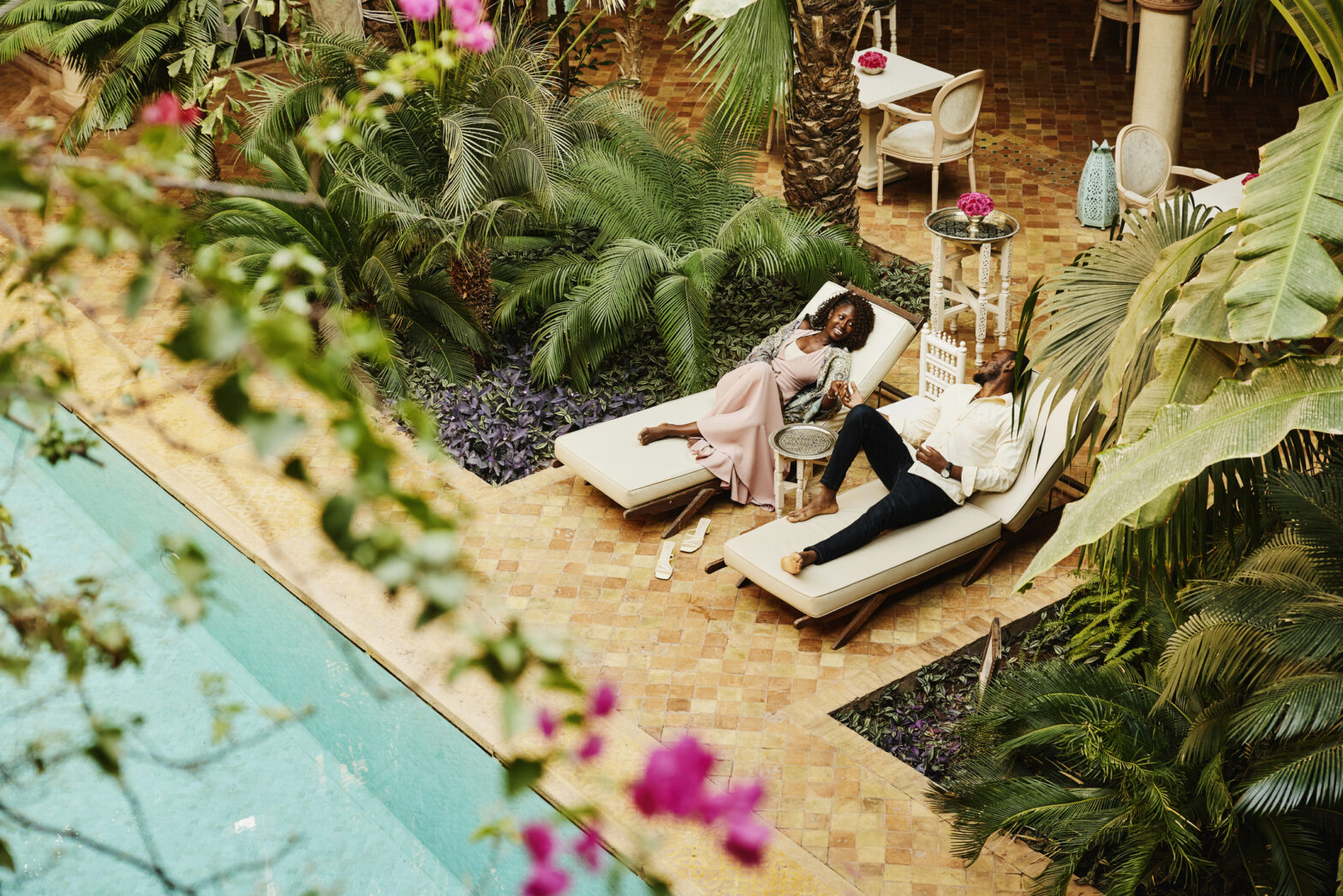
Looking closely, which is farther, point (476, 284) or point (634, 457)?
point (476, 284)

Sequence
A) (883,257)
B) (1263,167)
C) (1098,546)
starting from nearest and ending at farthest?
(1263,167) < (1098,546) < (883,257)

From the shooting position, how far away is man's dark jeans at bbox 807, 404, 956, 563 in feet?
21.7

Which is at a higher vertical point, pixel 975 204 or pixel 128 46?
pixel 128 46

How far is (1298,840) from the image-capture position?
4.45m

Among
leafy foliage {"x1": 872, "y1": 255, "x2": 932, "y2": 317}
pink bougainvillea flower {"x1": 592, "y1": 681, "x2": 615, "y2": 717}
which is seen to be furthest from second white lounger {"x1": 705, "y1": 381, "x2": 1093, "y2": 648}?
pink bougainvillea flower {"x1": 592, "y1": 681, "x2": 615, "y2": 717}

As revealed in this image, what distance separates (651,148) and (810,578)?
4.01m

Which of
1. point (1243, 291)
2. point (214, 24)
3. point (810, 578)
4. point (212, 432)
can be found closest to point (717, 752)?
point (810, 578)

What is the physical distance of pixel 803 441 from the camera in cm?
723

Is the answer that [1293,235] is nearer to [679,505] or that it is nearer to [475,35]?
[475,35]

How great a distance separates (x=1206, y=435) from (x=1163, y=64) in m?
6.96

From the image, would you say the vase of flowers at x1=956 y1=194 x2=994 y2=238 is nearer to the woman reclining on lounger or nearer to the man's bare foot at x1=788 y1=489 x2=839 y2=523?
the woman reclining on lounger

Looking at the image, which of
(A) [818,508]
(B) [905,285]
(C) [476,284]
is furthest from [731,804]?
→ (B) [905,285]

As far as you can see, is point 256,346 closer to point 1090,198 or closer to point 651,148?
point 651,148

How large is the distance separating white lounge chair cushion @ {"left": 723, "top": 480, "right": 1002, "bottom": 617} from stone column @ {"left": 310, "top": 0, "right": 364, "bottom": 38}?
5118 mm
